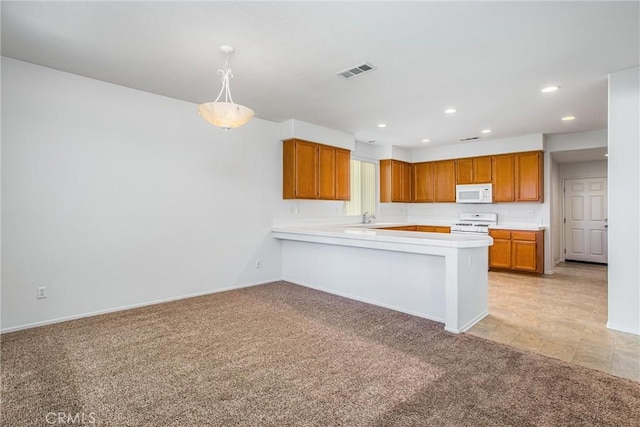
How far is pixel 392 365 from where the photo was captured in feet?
7.96

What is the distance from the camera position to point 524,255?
5.78 metres

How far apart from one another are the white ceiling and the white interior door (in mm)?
3836

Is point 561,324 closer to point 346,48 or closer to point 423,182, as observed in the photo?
point 346,48

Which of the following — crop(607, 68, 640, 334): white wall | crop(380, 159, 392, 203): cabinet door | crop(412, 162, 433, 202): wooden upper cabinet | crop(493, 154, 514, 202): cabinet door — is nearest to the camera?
crop(607, 68, 640, 334): white wall

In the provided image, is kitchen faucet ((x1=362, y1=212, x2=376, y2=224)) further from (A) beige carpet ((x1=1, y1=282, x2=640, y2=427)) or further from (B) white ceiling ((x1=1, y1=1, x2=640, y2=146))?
(A) beige carpet ((x1=1, y1=282, x2=640, y2=427))

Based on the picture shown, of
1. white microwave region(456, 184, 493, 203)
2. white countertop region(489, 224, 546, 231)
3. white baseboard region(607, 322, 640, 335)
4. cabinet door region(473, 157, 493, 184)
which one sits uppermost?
cabinet door region(473, 157, 493, 184)

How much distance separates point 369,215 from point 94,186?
4914mm

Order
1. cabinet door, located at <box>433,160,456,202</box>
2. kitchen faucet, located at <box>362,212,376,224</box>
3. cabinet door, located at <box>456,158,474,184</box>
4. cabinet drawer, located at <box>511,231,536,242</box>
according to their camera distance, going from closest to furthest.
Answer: cabinet drawer, located at <box>511,231,536,242</box> → kitchen faucet, located at <box>362,212,376,224</box> → cabinet door, located at <box>456,158,474,184</box> → cabinet door, located at <box>433,160,456,202</box>

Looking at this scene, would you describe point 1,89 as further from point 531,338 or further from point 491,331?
point 531,338

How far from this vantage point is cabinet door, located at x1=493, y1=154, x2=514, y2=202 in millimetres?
6156

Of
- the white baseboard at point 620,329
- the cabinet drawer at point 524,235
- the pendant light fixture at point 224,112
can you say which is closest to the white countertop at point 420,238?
the white baseboard at point 620,329

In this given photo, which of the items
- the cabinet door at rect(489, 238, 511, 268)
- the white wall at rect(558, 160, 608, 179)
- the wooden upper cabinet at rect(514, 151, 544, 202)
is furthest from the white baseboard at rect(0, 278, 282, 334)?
the white wall at rect(558, 160, 608, 179)

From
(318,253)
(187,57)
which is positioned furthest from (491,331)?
(187,57)

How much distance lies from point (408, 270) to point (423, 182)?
4.29 metres
